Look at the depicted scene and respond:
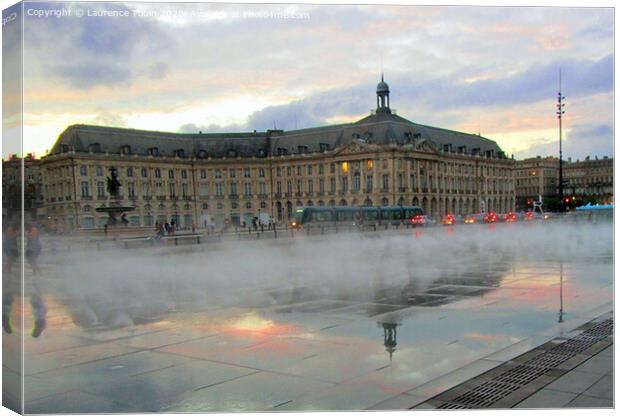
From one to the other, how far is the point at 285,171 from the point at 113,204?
25.7 m

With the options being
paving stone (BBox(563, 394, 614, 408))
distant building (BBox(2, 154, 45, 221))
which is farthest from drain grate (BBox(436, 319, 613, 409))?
distant building (BBox(2, 154, 45, 221))

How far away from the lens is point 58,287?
1700cm

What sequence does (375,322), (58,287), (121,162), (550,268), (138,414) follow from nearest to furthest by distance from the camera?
(138,414)
(375,322)
(58,287)
(550,268)
(121,162)

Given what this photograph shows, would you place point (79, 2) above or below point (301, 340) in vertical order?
above

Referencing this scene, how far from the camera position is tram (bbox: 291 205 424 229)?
63.0 m

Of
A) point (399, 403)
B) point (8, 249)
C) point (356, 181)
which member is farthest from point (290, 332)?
point (356, 181)

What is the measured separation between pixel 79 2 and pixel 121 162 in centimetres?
2945

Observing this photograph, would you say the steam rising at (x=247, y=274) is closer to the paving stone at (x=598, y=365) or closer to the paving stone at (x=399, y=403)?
the paving stone at (x=399, y=403)

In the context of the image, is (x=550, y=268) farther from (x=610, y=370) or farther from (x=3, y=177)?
(x=3, y=177)

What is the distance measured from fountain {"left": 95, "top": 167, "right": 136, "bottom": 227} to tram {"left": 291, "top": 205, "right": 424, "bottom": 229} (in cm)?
1971

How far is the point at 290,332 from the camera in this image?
9.95 m

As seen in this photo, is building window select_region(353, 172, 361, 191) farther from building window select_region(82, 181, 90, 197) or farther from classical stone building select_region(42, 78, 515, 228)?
building window select_region(82, 181, 90, 197)

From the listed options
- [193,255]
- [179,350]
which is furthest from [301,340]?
[193,255]

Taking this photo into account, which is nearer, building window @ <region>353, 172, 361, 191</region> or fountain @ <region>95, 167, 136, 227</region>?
fountain @ <region>95, 167, 136, 227</region>
